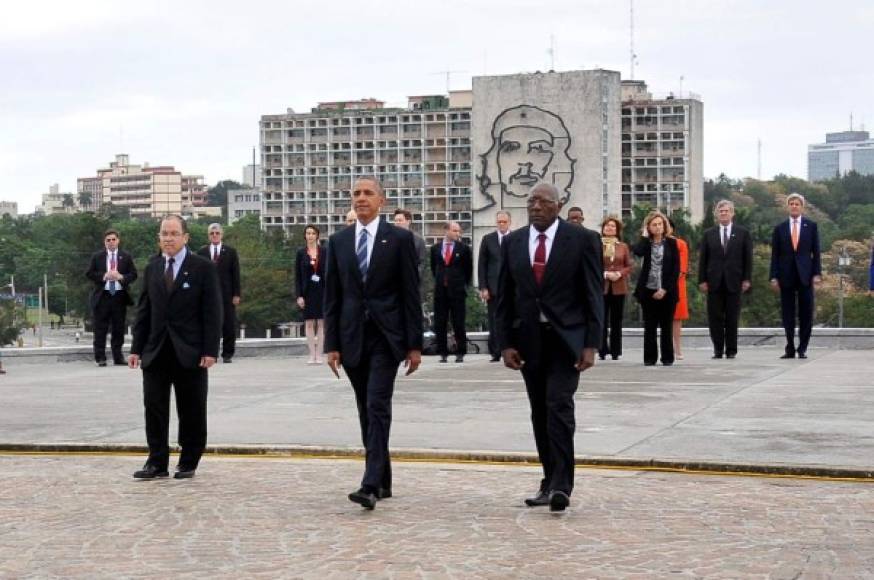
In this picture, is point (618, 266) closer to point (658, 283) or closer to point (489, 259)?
point (658, 283)

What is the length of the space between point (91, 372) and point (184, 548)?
46.2ft

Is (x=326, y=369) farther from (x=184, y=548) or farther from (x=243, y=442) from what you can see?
(x=184, y=548)

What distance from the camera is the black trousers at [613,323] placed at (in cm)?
2194

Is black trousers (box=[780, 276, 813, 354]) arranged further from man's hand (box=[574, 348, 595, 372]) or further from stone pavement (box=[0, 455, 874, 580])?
man's hand (box=[574, 348, 595, 372])

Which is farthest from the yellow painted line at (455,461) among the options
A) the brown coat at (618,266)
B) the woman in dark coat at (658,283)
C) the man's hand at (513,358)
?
the brown coat at (618,266)

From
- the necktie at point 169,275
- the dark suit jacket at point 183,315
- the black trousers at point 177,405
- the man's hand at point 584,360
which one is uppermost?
the necktie at point 169,275

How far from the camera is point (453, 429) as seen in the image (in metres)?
13.5

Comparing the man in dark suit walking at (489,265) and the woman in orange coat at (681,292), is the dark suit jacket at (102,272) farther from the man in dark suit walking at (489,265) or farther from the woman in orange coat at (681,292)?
the woman in orange coat at (681,292)

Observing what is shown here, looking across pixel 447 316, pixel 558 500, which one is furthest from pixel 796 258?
pixel 558 500

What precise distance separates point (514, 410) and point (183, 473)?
4.65m

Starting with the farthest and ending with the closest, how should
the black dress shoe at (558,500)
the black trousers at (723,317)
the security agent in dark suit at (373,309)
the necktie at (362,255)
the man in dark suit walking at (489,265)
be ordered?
the black trousers at (723,317) → the man in dark suit walking at (489,265) → the necktie at (362,255) → the security agent in dark suit at (373,309) → the black dress shoe at (558,500)

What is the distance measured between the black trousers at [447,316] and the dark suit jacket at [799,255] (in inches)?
173

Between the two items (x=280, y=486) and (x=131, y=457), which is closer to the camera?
(x=280, y=486)

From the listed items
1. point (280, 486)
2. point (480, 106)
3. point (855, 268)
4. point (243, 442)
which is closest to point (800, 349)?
point (243, 442)
